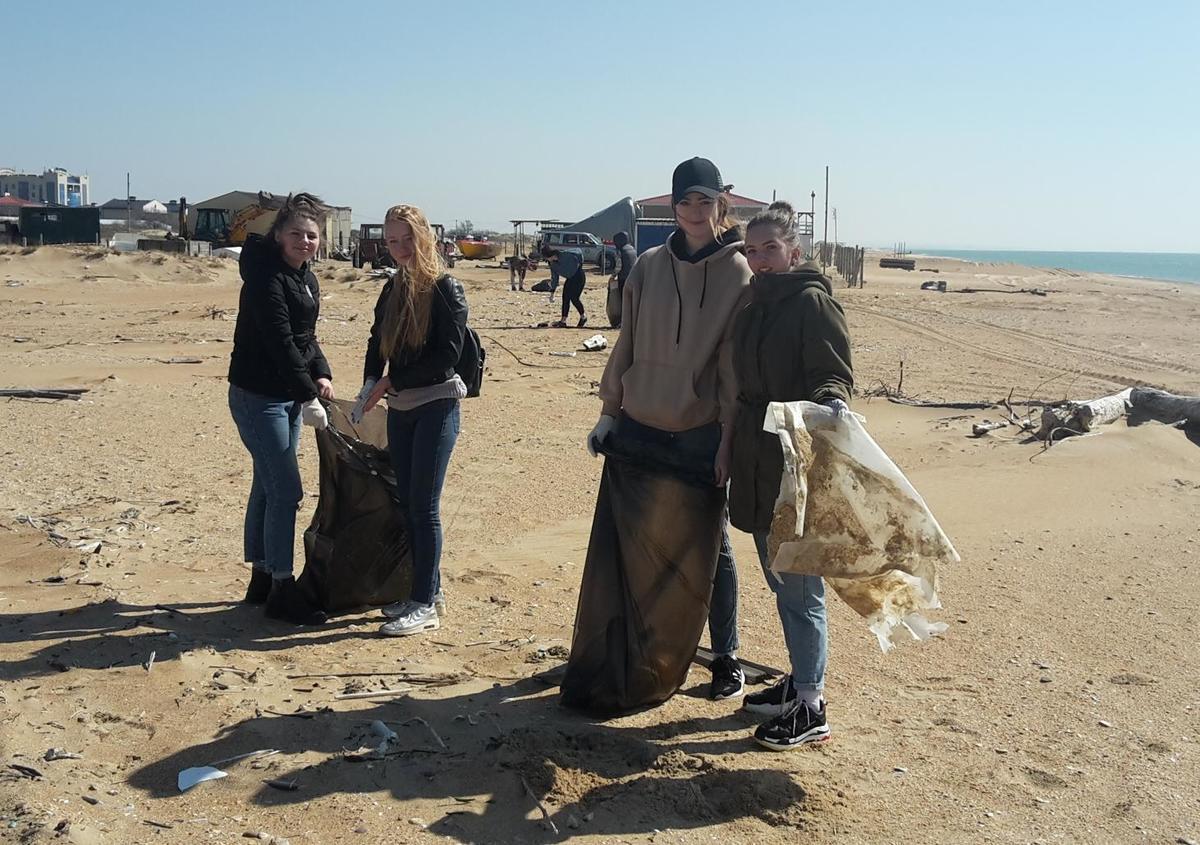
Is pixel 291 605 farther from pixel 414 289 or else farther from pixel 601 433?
pixel 601 433

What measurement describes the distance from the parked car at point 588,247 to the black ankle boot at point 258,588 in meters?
36.4

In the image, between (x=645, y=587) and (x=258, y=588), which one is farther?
(x=258, y=588)

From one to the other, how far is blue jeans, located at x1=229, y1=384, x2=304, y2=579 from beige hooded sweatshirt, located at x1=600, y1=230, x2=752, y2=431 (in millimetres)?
1688

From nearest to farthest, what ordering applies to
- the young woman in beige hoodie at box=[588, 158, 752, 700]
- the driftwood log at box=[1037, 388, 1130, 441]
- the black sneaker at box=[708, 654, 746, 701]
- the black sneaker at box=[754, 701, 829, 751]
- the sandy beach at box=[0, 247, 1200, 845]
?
1. the sandy beach at box=[0, 247, 1200, 845]
2. the black sneaker at box=[754, 701, 829, 751]
3. the young woman in beige hoodie at box=[588, 158, 752, 700]
4. the black sneaker at box=[708, 654, 746, 701]
5. the driftwood log at box=[1037, 388, 1130, 441]

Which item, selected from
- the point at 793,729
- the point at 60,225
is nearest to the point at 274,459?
the point at 793,729

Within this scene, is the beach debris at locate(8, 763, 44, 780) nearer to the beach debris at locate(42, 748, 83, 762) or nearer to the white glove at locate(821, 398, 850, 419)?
the beach debris at locate(42, 748, 83, 762)

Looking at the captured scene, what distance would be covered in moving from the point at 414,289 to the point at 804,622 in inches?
83.0

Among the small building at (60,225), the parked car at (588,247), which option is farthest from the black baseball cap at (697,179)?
the small building at (60,225)

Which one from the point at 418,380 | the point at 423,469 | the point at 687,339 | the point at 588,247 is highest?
the point at 588,247

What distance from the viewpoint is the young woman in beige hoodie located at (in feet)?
13.3

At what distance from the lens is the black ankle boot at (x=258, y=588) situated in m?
5.32

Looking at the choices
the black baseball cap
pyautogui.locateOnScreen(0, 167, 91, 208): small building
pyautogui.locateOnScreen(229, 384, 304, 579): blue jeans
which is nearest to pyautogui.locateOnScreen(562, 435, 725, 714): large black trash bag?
the black baseball cap

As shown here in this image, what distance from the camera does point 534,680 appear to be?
4551mm

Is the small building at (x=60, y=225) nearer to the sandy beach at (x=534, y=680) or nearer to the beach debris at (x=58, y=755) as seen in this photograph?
the sandy beach at (x=534, y=680)
